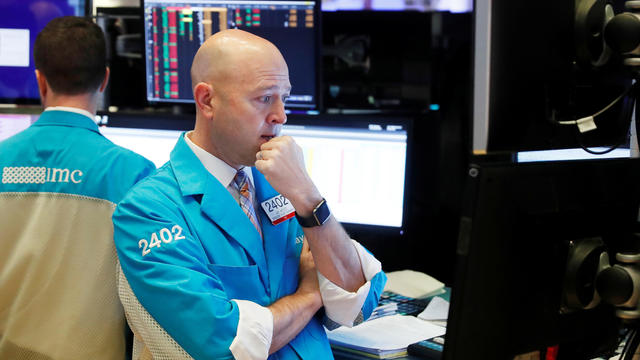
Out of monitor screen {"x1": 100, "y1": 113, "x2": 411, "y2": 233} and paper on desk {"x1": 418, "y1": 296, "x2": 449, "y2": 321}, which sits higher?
monitor screen {"x1": 100, "y1": 113, "x2": 411, "y2": 233}

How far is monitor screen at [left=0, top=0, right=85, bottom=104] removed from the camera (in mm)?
2428

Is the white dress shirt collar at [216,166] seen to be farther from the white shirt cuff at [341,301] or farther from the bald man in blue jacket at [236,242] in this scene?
the white shirt cuff at [341,301]

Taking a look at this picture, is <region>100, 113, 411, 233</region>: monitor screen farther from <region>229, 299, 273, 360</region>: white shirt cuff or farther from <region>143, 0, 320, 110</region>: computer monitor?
<region>229, 299, 273, 360</region>: white shirt cuff

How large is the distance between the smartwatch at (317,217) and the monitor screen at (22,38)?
1.47 meters

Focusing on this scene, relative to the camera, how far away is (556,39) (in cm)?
104

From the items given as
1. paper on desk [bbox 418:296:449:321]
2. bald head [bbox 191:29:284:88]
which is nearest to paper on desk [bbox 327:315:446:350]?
paper on desk [bbox 418:296:449:321]

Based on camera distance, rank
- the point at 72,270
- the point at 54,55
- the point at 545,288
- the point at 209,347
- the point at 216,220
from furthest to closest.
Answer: the point at 54,55 → the point at 72,270 → the point at 216,220 → the point at 209,347 → the point at 545,288

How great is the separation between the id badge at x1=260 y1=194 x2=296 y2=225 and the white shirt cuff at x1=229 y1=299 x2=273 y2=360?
0.24 m

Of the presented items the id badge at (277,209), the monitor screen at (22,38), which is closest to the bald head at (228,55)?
the id badge at (277,209)

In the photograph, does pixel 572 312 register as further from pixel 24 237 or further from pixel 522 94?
pixel 24 237

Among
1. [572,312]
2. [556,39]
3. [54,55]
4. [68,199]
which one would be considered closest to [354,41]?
[54,55]

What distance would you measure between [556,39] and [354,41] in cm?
150

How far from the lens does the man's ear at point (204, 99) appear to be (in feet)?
4.71

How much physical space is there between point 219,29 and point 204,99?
864 mm
